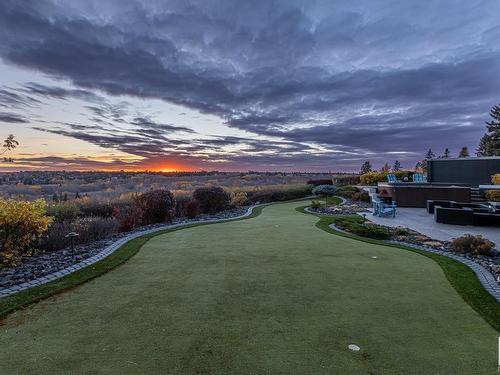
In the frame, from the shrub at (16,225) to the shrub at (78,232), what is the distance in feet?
2.90

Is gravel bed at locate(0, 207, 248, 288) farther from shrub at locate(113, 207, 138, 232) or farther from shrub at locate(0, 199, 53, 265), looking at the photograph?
shrub at locate(113, 207, 138, 232)

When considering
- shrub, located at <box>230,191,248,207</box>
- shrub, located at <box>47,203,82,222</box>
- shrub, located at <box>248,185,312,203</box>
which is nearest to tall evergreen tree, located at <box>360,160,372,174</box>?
shrub, located at <box>248,185,312,203</box>

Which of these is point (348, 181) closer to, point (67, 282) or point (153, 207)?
point (153, 207)

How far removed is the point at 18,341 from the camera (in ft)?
9.71

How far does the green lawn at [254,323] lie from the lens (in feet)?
8.43

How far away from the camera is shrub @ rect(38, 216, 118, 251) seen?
26.0ft

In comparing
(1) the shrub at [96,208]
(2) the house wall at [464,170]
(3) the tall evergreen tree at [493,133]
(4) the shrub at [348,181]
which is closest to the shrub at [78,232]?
(1) the shrub at [96,208]

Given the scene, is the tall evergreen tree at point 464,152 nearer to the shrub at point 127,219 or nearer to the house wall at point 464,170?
the house wall at point 464,170

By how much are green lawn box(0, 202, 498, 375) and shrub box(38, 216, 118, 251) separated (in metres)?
3.69

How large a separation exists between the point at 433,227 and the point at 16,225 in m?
12.3

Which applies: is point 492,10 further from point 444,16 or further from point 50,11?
point 50,11

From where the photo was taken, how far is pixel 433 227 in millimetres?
10211

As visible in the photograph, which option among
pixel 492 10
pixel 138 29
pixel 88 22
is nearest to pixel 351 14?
pixel 492 10

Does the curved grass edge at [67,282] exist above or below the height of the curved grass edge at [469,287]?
above
